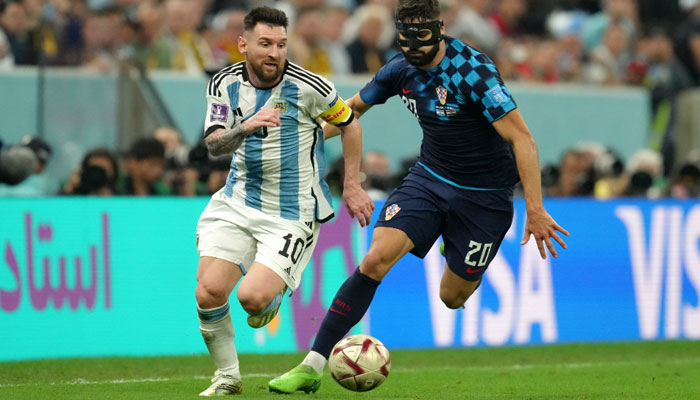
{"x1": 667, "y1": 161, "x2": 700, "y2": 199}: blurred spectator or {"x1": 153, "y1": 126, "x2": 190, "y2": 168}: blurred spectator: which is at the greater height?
{"x1": 153, "y1": 126, "x2": 190, "y2": 168}: blurred spectator

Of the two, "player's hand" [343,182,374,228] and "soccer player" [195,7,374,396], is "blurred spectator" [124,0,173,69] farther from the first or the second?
"player's hand" [343,182,374,228]

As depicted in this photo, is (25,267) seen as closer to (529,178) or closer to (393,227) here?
(393,227)

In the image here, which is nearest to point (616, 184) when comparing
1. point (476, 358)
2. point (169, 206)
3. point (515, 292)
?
point (515, 292)

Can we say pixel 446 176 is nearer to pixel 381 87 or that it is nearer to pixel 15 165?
pixel 381 87

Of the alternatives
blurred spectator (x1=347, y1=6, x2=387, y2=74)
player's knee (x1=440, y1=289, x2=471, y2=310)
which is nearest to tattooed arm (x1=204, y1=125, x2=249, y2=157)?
player's knee (x1=440, y1=289, x2=471, y2=310)

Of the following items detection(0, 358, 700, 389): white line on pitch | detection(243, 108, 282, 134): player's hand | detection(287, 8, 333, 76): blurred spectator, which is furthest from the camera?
detection(287, 8, 333, 76): blurred spectator

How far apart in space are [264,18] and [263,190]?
3.44 ft

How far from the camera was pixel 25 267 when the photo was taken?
9539 mm

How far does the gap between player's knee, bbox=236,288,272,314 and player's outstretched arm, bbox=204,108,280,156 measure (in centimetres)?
83

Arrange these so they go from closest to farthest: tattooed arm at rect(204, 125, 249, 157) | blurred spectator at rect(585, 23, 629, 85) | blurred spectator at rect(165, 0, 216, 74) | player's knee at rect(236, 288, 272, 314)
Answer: tattooed arm at rect(204, 125, 249, 157) < player's knee at rect(236, 288, 272, 314) < blurred spectator at rect(165, 0, 216, 74) < blurred spectator at rect(585, 23, 629, 85)

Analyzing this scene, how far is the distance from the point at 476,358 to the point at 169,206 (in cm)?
303

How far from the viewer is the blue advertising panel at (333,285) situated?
9.62 metres

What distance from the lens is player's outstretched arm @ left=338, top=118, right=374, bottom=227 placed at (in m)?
7.04

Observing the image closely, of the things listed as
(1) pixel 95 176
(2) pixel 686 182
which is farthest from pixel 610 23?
(1) pixel 95 176
